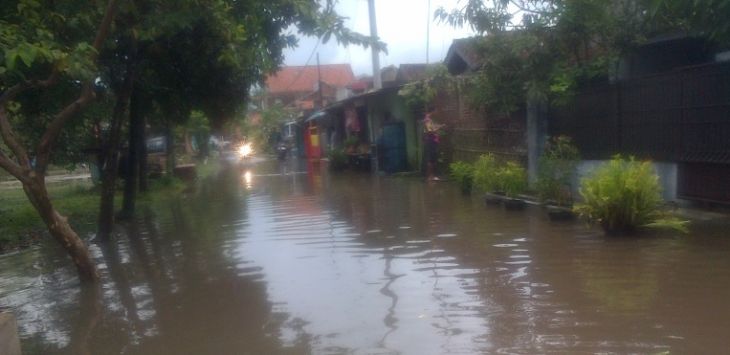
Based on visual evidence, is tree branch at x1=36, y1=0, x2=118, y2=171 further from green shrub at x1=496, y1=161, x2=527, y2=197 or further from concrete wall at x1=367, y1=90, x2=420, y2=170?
concrete wall at x1=367, y1=90, x2=420, y2=170

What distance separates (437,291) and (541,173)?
18.0ft

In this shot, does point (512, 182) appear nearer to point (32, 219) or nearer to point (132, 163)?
point (132, 163)

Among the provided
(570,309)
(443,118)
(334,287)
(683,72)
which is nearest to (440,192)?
(443,118)

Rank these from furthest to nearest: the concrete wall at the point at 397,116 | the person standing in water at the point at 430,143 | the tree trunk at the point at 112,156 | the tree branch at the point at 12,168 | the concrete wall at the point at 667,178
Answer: the concrete wall at the point at 397,116 → the person standing in water at the point at 430,143 → the tree trunk at the point at 112,156 → the concrete wall at the point at 667,178 → the tree branch at the point at 12,168

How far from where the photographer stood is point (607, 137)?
12.8m

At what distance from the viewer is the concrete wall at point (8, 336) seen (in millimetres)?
5656

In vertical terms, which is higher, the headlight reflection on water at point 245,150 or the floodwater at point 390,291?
the headlight reflection on water at point 245,150

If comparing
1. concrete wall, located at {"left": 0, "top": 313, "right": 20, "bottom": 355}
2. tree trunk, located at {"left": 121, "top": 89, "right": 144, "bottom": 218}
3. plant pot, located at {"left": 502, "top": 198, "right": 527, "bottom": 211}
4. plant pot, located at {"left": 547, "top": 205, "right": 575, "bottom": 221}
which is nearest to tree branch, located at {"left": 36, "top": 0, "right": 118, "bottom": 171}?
concrete wall, located at {"left": 0, "top": 313, "right": 20, "bottom": 355}

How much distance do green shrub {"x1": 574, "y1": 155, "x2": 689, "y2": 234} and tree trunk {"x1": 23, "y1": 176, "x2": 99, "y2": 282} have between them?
605cm

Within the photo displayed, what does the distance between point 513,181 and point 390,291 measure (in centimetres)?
655

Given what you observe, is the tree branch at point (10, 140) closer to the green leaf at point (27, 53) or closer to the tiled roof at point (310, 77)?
the green leaf at point (27, 53)

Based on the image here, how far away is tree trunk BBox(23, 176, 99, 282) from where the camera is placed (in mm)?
8375

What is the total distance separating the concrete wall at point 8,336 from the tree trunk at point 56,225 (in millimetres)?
2653

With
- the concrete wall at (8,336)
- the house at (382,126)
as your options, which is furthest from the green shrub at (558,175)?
the concrete wall at (8,336)
